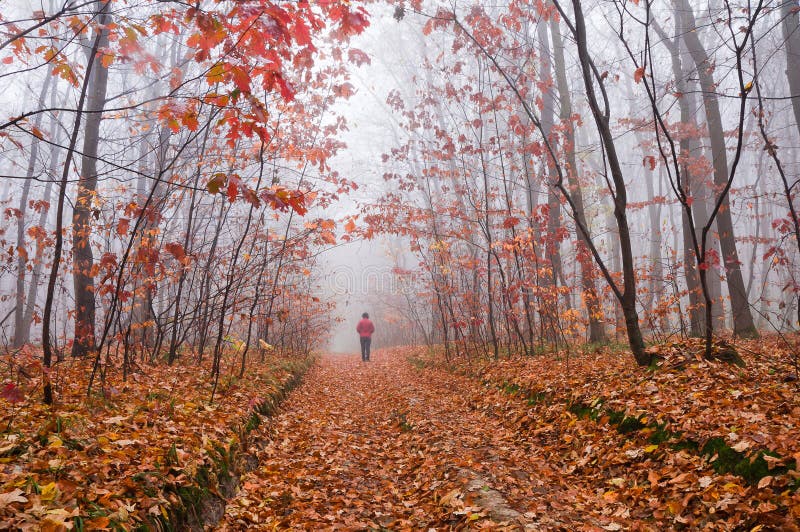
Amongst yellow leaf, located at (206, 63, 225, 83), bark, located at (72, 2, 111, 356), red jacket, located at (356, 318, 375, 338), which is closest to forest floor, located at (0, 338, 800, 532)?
bark, located at (72, 2, 111, 356)

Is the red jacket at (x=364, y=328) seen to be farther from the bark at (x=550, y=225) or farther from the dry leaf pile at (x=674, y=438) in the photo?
the dry leaf pile at (x=674, y=438)

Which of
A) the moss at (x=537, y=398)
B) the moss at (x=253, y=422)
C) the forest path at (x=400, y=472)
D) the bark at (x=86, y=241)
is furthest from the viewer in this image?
the bark at (x=86, y=241)

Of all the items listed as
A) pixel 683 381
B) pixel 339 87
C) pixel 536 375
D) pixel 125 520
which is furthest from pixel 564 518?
pixel 339 87

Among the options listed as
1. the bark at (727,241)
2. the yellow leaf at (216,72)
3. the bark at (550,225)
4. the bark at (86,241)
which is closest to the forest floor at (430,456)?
the bark at (86,241)

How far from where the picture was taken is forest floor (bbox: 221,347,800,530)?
3316 millimetres

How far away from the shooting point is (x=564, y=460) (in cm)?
475

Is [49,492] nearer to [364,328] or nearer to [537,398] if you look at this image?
[537,398]

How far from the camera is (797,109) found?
8.95 m

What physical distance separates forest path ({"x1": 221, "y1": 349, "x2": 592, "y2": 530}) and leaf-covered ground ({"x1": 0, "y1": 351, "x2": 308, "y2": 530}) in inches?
17.0

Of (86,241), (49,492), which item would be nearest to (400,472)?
(49,492)

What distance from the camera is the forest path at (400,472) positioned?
→ 370 cm

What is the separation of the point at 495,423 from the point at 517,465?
1852mm

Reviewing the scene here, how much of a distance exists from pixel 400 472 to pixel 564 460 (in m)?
1.74

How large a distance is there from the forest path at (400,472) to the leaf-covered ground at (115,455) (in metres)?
0.43
